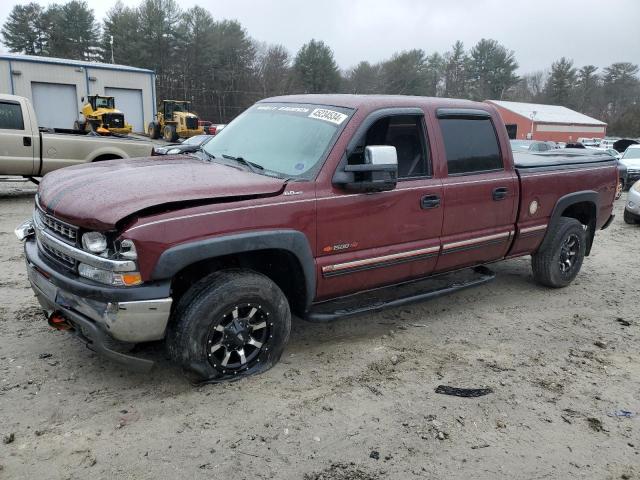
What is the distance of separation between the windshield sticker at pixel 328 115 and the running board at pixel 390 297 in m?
1.35

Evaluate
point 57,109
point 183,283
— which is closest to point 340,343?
point 183,283

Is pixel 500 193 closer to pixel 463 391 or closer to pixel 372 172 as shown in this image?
pixel 372 172

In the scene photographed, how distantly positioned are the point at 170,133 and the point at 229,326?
93.8ft

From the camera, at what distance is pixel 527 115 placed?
58.6 meters

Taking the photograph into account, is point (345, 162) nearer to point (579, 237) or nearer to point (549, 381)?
point (549, 381)

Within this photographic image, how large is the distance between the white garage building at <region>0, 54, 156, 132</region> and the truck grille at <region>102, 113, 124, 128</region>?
4.80 m

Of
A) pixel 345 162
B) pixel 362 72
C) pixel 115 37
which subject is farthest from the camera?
pixel 362 72

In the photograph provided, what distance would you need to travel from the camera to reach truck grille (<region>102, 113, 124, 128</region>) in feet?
87.6

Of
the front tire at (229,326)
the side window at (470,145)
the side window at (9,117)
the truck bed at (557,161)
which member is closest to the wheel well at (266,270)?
the front tire at (229,326)

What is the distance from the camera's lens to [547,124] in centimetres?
5916

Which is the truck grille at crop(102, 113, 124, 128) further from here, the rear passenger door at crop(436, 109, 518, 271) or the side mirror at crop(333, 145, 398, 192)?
the side mirror at crop(333, 145, 398, 192)

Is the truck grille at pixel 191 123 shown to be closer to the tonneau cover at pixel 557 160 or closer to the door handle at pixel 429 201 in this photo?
the tonneau cover at pixel 557 160

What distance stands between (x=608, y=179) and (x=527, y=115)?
57345 millimetres

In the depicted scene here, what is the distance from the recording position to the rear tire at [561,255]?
5.69m
